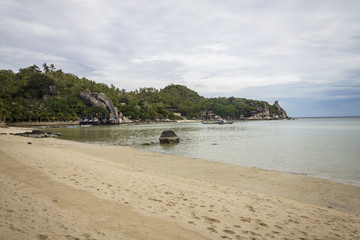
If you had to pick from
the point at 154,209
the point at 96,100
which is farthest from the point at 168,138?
the point at 96,100

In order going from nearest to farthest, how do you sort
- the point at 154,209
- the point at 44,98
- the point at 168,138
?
the point at 154,209
the point at 168,138
the point at 44,98

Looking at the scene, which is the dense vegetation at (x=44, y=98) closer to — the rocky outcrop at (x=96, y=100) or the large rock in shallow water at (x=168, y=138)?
the rocky outcrop at (x=96, y=100)

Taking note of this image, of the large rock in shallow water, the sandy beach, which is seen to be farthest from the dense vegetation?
the sandy beach

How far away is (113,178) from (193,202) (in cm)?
406

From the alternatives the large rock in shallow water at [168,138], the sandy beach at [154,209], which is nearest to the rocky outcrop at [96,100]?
the large rock in shallow water at [168,138]

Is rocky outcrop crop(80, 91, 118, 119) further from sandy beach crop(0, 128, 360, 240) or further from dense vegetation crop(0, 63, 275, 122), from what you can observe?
sandy beach crop(0, 128, 360, 240)

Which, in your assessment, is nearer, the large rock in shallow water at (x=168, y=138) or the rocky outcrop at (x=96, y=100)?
the large rock in shallow water at (x=168, y=138)

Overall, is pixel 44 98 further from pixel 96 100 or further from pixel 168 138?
pixel 168 138

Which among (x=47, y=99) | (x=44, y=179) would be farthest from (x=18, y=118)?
(x=44, y=179)

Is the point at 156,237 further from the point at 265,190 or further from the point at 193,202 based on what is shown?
the point at 265,190

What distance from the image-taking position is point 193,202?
22.5 feet

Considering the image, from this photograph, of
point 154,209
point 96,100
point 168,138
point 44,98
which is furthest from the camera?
point 96,100

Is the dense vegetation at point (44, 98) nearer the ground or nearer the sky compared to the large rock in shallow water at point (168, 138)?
nearer the sky

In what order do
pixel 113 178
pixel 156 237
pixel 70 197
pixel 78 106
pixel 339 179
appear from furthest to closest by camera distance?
pixel 78 106, pixel 339 179, pixel 113 178, pixel 70 197, pixel 156 237
